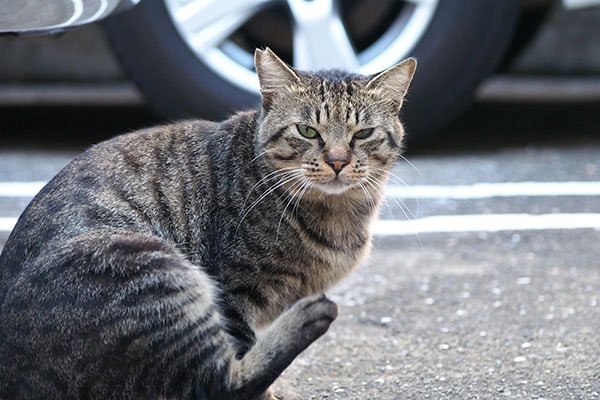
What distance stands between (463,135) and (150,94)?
6.03ft

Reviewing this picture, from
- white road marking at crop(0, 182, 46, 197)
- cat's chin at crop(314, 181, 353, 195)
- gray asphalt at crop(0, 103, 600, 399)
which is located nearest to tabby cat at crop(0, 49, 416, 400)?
cat's chin at crop(314, 181, 353, 195)

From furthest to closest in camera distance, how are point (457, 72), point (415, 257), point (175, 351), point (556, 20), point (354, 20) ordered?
point (556, 20), point (354, 20), point (457, 72), point (415, 257), point (175, 351)

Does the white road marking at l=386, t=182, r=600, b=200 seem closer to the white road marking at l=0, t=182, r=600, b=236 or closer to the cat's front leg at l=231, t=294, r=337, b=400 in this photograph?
the white road marking at l=0, t=182, r=600, b=236

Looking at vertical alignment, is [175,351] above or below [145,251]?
below

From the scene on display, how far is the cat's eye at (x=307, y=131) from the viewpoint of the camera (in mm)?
3154

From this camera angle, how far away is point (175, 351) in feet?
8.80

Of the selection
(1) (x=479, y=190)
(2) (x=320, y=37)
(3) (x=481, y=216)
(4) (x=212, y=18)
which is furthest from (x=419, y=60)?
(4) (x=212, y=18)

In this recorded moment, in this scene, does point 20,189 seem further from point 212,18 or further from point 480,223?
point 480,223

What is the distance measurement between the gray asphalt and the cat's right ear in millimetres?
925

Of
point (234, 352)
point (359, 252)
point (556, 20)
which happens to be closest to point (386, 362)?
point (359, 252)

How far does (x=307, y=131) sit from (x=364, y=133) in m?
0.18

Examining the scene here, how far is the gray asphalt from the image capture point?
325 cm

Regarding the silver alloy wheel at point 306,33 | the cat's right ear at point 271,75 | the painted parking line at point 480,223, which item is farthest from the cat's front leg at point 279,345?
the silver alloy wheel at point 306,33

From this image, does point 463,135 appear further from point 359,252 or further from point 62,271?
point 62,271
